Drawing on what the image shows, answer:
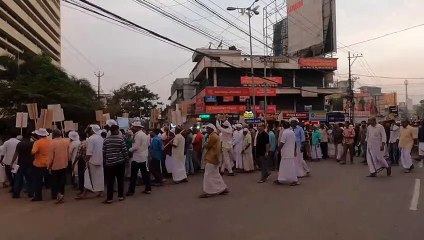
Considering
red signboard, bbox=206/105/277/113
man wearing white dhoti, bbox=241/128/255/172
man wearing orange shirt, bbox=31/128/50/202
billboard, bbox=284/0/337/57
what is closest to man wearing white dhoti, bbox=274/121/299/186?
man wearing white dhoti, bbox=241/128/255/172

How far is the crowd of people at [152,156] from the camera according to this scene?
10.8 meters

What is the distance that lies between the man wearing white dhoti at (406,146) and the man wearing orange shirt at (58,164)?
10475 millimetres

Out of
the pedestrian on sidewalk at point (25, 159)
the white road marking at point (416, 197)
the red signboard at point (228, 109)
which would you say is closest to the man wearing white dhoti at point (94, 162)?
the pedestrian on sidewalk at point (25, 159)

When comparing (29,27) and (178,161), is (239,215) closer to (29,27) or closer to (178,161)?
(178,161)

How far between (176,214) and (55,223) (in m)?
2.13

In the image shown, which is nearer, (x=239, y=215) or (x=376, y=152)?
(x=239, y=215)

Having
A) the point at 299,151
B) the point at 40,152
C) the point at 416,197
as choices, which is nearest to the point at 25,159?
the point at 40,152

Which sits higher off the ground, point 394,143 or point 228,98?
point 228,98

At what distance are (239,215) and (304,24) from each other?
46815 mm

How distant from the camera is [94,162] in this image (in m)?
10.9

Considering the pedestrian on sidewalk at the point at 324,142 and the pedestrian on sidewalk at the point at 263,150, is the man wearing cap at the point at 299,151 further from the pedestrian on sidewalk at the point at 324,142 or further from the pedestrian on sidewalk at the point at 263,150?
Result: the pedestrian on sidewalk at the point at 324,142

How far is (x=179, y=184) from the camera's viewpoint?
44.2 ft

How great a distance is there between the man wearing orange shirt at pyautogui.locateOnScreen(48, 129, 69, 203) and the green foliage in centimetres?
1648

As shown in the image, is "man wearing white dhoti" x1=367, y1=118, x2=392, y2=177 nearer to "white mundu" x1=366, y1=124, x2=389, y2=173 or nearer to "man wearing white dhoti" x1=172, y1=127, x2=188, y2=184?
"white mundu" x1=366, y1=124, x2=389, y2=173
